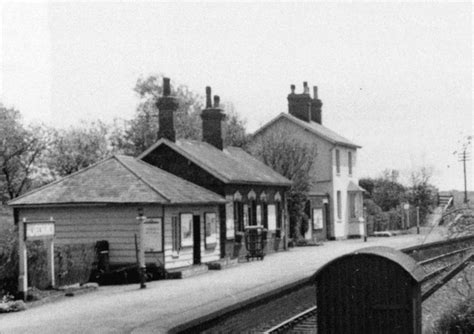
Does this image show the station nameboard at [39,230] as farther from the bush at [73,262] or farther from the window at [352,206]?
the window at [352,206]

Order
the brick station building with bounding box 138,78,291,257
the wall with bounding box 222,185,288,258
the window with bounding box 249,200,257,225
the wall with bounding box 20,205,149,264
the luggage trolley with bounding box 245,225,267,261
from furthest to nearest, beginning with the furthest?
1. the window with bounding box 249,200,257,225
2. the luggage trolley with bounding box 245,225,267,261
3. the wall with bounding box 222,185,288,258
4. the brick station building with bounding box 138,78,291,257
5. the wall with bounding box 20,205,149,264

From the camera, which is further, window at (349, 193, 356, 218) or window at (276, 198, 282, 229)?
window at (349, 193, 356, 218)

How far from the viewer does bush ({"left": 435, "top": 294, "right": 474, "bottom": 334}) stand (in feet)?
37.9

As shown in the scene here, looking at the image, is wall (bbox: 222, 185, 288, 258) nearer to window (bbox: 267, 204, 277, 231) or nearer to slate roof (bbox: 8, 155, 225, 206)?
window (bbox: 267, 204, 277, 231)

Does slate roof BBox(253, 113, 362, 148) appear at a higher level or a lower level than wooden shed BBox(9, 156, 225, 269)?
higher

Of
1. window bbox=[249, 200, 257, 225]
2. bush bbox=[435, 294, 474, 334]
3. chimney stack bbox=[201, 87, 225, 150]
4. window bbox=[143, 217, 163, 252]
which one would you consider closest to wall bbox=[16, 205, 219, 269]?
window bbox=[143, 217, 163, 252]

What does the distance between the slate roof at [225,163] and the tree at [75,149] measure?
22.6 m

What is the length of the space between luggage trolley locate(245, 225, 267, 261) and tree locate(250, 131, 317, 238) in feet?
27.5

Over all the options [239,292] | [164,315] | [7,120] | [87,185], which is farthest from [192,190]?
[7,120]

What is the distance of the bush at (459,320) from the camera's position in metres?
11.6

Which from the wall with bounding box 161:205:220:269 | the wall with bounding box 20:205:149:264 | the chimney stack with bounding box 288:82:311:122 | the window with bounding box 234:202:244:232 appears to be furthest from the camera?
the chimney stack with bounding box 288:82:311:122

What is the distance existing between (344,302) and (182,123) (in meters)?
47.9

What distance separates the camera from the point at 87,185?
24.9 m

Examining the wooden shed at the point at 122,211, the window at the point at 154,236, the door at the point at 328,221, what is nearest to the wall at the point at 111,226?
the wooden shed at the point at 122,211
